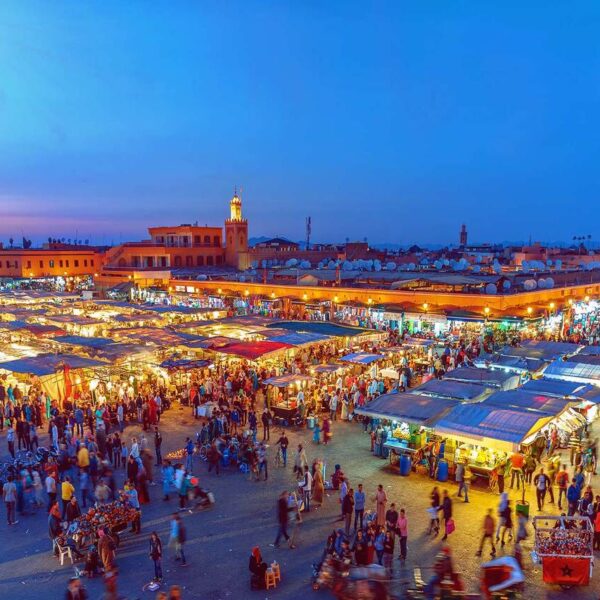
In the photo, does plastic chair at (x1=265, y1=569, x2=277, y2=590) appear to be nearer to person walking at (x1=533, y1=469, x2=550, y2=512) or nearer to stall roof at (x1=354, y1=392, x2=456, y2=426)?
stall roof at (x1=354, y1=392, x2=456, y2=426)

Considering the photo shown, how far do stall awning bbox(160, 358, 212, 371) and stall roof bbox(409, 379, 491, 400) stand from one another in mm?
6867

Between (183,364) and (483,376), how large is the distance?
8.72 m

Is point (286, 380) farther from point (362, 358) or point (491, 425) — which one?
point (491, 425)

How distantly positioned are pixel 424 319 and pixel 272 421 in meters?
12.0

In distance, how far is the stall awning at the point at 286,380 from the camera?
15.1 m

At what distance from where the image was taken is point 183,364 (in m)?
16.7

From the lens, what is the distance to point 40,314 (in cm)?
2591

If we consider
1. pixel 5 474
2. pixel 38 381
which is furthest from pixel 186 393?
pixel 5 474

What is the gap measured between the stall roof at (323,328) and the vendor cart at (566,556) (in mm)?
13052

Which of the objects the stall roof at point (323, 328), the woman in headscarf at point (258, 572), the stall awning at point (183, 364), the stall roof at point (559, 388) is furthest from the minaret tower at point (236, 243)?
the woman in headscarf at point (258, 572)

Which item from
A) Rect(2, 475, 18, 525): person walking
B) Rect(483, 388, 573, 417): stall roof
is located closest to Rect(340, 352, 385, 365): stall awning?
Rect(483, 388, 573, 417): stall roof

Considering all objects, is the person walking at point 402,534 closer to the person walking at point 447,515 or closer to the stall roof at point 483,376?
the person walking at point 447,515

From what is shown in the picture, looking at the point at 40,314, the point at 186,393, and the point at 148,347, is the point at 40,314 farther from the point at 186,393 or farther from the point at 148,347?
the point at 186,393

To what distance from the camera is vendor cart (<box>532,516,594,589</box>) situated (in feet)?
24.3
